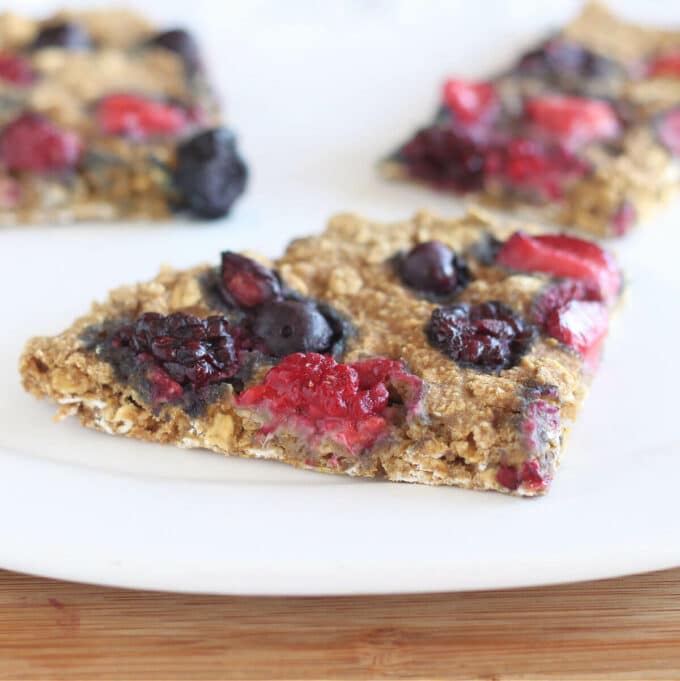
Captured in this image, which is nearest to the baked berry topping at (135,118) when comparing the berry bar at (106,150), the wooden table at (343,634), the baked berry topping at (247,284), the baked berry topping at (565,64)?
the berry bar at (106,150)

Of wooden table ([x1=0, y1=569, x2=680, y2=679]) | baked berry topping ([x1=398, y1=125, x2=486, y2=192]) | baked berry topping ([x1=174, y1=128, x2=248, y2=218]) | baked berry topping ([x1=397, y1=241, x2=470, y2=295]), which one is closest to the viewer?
wooden table ([x1=0, y1=569, x2=680, y2=679])

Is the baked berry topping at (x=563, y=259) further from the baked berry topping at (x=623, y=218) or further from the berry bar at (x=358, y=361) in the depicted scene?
the baked berry topping at (x=623, y=218)

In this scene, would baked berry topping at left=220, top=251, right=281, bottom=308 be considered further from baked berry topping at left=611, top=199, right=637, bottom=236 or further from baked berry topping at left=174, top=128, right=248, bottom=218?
baked berry topping at left=611, top=199, right=637, bottom=236

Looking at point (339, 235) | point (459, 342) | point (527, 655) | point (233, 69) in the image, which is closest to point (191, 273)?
point (339, 235)

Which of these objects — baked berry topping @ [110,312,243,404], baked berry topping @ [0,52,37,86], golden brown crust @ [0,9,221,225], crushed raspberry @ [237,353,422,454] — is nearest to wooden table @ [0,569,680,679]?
crushed raspberry @ [237,353,422,454]

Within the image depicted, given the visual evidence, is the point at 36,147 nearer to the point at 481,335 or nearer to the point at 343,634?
the point at 481,335

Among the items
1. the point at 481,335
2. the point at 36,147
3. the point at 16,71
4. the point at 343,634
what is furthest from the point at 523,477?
the point at 16,71
